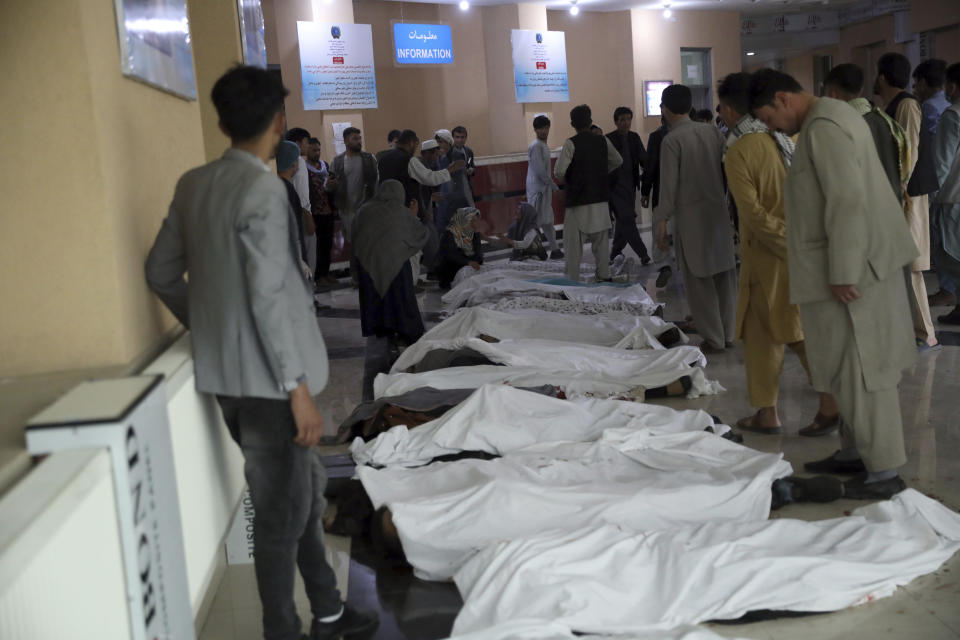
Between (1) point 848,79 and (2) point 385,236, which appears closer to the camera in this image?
(1) point 848,79

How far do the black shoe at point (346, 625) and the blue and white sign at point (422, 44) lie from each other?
11.6 metres

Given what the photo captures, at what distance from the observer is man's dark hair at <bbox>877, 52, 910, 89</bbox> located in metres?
5.27

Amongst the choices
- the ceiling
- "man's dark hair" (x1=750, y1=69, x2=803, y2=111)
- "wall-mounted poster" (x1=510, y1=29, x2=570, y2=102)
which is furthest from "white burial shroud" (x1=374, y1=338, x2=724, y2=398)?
the ceiling

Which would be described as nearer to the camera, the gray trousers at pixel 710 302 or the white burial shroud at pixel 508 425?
the white burial shroud at pixel 508 425

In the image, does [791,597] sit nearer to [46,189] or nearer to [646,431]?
[646,431]

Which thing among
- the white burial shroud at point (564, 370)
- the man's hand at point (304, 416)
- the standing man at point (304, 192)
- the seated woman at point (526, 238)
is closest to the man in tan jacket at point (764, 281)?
the white burial shroud at point (564, 370)

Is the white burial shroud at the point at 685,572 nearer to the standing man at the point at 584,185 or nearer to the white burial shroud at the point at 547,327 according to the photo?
the white burial shroud at the point at 547,327

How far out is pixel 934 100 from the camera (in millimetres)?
6379

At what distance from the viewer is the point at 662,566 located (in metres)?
2.52

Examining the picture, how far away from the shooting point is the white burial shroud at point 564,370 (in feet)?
14.8

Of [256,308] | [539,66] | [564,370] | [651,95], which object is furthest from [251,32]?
[651,95]

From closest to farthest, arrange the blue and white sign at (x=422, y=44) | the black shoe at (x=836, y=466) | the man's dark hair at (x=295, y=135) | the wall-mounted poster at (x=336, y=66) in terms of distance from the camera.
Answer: the black shoe at (x=836, y=466) → the man's dark hair at (x=295, y=135) → the wall-mounted poster at (x=336, y=66) → the blue and white sign at (x=422, y=44)

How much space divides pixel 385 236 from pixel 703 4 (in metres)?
12.2

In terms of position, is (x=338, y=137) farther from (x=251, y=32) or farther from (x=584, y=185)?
(x=251, y=32)
